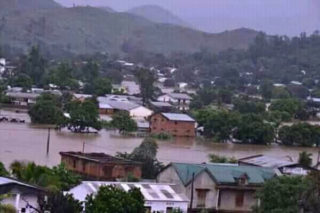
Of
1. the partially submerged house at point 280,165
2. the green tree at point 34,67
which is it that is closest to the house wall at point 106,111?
the green tree at point 34,67

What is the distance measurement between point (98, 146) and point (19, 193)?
22.8ft

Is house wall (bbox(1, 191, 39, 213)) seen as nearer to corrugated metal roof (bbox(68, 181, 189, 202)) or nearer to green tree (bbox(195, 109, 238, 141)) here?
corrugated metal roof (bbox(68, 181, 189, 202))

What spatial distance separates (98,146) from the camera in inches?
528

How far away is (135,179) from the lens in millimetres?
8469

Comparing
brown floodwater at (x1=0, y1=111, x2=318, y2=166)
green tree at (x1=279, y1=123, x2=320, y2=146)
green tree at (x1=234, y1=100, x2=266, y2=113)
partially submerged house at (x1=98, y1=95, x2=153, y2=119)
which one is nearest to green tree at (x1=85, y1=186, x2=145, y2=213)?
brown floodwater at (x1=0, y1=111, x2=318, y2=166)

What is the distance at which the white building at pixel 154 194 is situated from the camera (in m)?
7.48

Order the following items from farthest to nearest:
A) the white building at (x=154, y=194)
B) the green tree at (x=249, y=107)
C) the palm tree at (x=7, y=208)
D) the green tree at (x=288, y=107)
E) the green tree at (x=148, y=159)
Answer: the green tree at (x=288, y=107) < the green tree at (x=249, y=107) < the green tree at (x=148, y=159) < the white building at (x=154, y=194) < the palm tree at (x=7, y=208)

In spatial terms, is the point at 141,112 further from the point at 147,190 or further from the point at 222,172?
the point at 147,190

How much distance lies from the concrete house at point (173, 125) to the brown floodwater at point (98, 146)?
47 centimetres

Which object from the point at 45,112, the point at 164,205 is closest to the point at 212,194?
the point at 164,205

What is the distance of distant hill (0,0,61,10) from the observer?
5897 cm

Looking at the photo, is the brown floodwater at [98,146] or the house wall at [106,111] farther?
the house wall at [106,111]

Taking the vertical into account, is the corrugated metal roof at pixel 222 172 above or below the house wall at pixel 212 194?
above

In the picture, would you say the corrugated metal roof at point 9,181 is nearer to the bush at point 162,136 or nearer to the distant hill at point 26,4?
the bush at point 162,136
